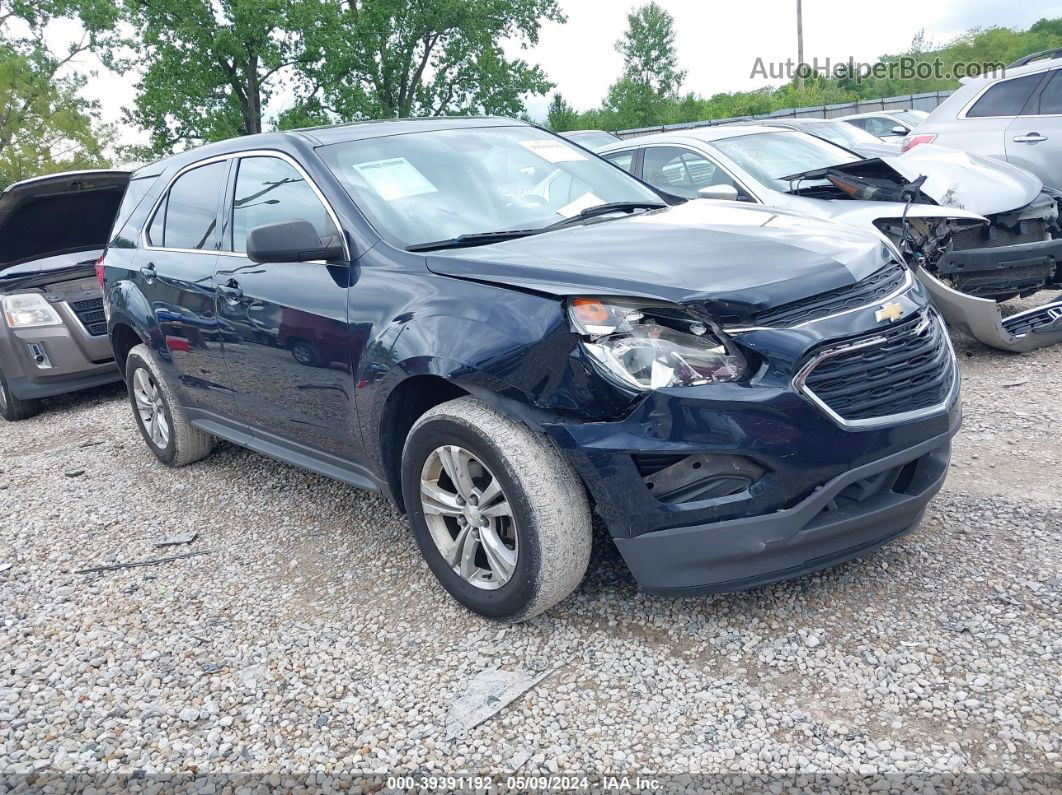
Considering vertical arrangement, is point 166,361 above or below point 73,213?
below

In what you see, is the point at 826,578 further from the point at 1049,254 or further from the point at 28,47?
the point at 28,47

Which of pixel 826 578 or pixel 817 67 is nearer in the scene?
pixel 826 578

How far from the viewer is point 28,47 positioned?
34.5 m

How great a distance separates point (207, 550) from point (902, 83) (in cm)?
5505

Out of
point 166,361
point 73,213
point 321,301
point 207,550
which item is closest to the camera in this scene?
point 321,301

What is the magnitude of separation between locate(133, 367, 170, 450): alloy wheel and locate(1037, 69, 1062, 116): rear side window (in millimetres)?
7330

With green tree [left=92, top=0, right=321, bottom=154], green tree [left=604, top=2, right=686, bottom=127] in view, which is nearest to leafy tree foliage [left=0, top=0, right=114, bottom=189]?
green tree [left=92, top=0, right=321, bottom=154]

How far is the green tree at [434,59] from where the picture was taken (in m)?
33.5

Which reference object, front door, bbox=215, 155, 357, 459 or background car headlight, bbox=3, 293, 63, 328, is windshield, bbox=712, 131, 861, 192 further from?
background car headlight, bbox=3, 293, 63, 328

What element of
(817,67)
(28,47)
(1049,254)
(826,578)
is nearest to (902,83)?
(817,67)

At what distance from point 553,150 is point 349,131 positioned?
0.94m

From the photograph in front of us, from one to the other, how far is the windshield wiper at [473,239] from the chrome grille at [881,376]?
4.20 feet

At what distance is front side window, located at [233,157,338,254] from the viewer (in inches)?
146

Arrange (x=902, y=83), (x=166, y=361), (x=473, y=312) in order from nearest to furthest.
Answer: (x=473, y=312), (x=166, y=361), (x=902, y=83)
